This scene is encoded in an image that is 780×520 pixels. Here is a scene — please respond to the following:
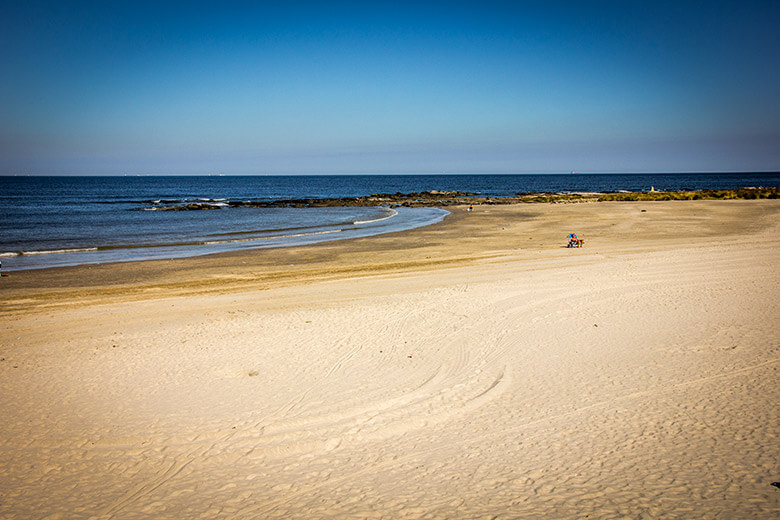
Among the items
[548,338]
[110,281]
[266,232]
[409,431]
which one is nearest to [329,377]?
[409,431]

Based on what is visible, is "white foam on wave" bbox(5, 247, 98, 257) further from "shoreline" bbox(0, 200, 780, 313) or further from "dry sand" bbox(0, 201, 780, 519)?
"dry sand" bbox(0, 201, 780, 519)

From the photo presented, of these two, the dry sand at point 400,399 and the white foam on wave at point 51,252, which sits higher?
the white foam on wave at point 51,252

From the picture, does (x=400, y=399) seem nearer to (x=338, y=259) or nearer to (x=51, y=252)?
(x=338, y=259)

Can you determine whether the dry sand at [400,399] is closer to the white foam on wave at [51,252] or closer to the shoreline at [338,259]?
the shoreline at [338,259]

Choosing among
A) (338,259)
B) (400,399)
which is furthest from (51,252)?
(400,399)

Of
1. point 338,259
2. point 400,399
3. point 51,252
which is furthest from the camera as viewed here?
point 51,252

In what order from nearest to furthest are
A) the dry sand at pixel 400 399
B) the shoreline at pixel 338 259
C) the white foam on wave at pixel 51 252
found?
the dry sand at pixel 400 399
the shoreline at pixel 338 259
the white foam on wave at pixel 51 252

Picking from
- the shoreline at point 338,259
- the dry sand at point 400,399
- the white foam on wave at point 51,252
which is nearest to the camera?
the dry sand at point 400,399

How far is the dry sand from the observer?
4.84m

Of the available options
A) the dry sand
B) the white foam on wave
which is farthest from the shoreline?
the white foam on wave

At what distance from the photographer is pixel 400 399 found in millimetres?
6961

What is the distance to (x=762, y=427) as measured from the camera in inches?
229

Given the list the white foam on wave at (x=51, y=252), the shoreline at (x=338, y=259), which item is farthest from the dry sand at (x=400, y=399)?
the white foam on wave at (x=51, y=252)

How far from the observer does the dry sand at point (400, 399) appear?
4.84 meters
